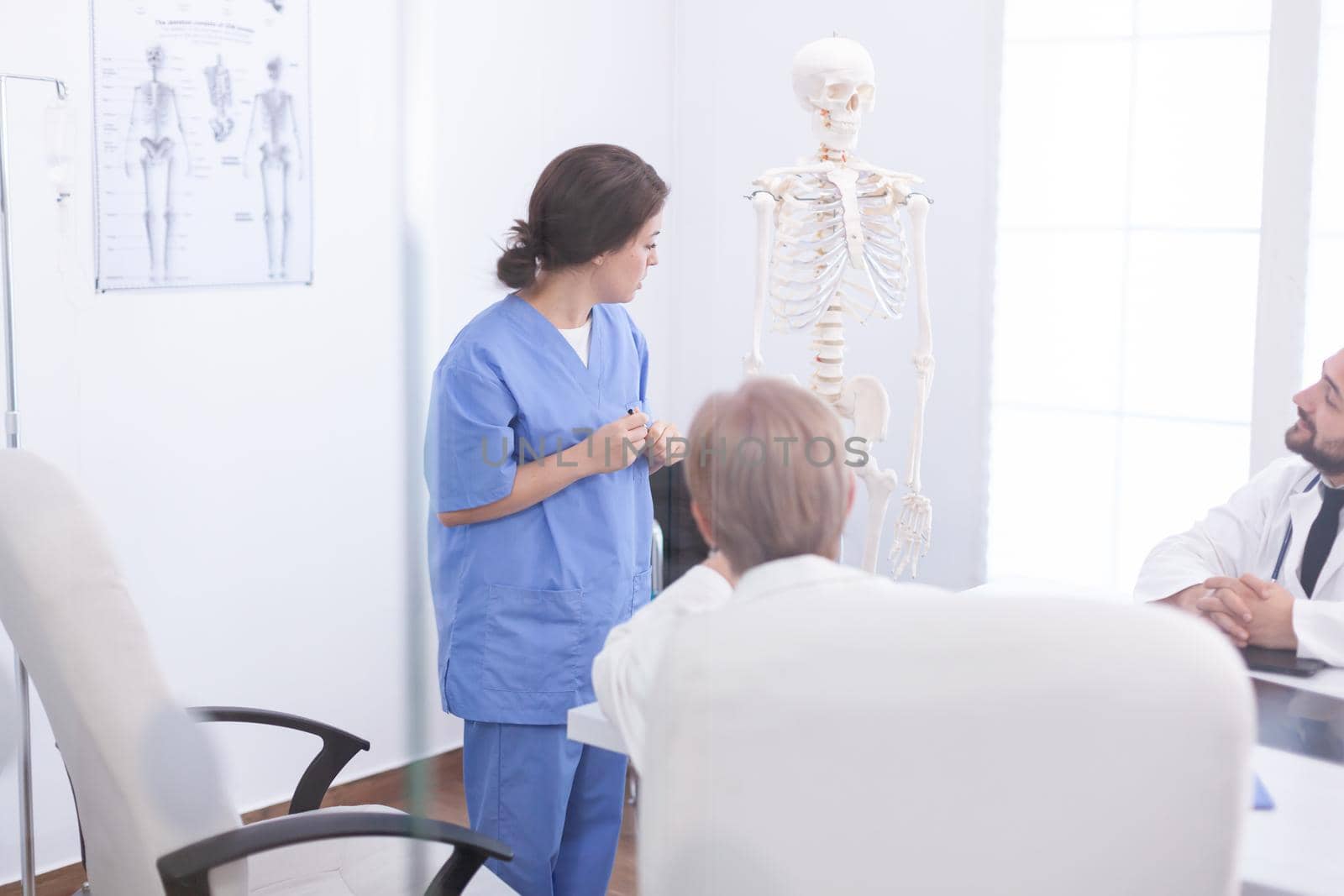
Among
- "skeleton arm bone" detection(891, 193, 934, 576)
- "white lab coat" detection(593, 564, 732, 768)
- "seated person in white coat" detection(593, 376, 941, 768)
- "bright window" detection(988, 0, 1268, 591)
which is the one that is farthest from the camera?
"bright window" detection(988, 0, 1268, 591)

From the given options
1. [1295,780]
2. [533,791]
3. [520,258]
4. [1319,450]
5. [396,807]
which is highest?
[520,258]

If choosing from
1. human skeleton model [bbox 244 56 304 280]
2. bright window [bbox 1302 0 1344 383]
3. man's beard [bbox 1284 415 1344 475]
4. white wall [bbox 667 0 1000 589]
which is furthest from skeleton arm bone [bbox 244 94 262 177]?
bright window [bbox 1302 0 1344 383]

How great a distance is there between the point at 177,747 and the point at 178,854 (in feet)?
0.27

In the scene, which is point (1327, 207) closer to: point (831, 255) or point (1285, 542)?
point (1285, 542)

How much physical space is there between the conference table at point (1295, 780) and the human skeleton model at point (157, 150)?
50.4 inches

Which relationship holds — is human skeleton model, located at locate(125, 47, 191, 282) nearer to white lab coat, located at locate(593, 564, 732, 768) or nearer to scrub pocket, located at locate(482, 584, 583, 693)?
scrub pocket, located at locate(482, 584, 583, 693)

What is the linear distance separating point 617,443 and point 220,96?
3.83 ft

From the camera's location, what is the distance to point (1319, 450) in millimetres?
1560

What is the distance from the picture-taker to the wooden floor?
1.49 meters

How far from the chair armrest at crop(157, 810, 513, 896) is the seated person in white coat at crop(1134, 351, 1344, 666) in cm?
86

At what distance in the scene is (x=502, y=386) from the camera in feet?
4.76

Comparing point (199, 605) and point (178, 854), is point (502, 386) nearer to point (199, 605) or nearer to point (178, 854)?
point (178, 854)

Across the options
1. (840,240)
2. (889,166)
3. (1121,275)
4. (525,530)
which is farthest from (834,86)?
(1121,275)

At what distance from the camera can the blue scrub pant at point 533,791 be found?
1537 mm
